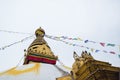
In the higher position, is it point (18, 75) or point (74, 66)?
A: point (74, 66)

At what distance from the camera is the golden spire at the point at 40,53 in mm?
20656

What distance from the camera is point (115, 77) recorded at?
1170 cm

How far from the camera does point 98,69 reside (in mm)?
11695

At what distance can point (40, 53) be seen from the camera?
21.1 meters

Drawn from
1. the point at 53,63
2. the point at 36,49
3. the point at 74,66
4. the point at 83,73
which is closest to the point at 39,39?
the point at 36,49

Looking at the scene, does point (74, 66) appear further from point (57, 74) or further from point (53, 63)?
point (53, 63)

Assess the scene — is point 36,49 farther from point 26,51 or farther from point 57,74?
point 57,74

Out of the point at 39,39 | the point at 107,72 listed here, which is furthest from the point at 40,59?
the point at 107,72

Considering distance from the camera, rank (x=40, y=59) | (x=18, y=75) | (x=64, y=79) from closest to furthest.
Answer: (x=64, y=79), (x=18, y=75), (x=40, y=59)

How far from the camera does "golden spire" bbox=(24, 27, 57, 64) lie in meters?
20.7

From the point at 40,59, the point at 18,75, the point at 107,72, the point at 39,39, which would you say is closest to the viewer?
the point at 107,72

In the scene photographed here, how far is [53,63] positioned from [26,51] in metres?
3.06

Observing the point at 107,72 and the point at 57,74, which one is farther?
the point at 57,74

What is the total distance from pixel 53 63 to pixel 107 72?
385 inches
